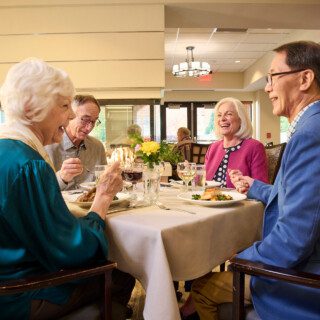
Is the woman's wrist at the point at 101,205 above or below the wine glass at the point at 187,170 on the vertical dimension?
below

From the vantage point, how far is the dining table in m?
1.11

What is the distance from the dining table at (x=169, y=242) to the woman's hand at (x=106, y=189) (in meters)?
0.05

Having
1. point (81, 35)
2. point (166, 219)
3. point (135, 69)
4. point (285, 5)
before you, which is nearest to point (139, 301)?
point (166, 219)

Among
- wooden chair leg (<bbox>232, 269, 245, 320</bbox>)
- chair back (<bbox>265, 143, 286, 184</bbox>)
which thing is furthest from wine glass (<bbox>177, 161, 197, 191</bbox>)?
chair back (<bbox>265, 143, 286, 184</bbox>)

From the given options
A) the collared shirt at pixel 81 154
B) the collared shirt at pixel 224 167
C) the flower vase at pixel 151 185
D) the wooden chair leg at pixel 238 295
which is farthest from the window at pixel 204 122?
the wooden chair leg at pixel 238 295

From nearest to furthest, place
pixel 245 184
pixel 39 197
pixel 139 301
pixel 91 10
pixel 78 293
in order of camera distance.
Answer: pixel 39 197
pixel 78 293
pixel 245 184
pixel 139 301
pixel 91 10

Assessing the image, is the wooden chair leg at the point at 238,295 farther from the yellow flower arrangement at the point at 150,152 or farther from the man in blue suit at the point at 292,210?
the yellow flower arrangement at the point at 150,152

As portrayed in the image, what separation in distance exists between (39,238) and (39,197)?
12 centimetres

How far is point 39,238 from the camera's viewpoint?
3.42 ft

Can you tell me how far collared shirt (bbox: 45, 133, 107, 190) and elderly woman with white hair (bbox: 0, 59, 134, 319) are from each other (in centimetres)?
103

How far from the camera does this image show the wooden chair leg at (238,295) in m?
1.09

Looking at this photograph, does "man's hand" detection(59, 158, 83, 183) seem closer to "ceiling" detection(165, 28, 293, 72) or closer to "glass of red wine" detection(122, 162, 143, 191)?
"glass of red wine" detection(122, 162, 143, 191)

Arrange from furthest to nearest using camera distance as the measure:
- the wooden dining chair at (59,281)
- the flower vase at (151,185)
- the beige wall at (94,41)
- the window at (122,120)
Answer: the window at (122,120)
the beige wall at (94,41)
the flower vase at (151,185)
the wooden dining chair at (59,281)

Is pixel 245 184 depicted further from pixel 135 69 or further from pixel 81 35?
pixel 81 35
